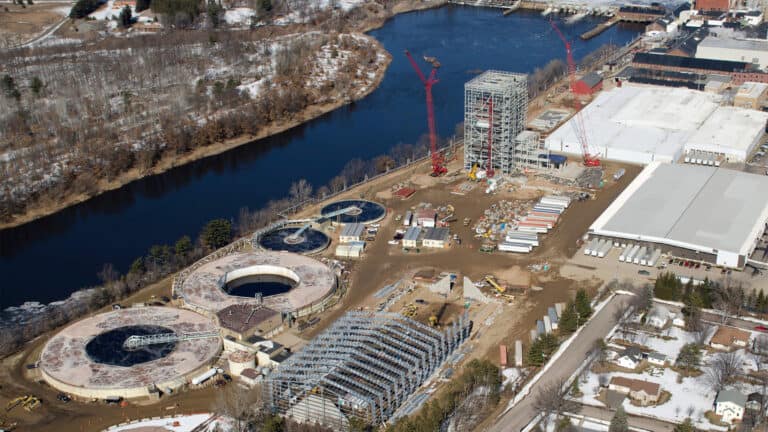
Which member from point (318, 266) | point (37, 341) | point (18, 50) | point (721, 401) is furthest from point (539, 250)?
point (18, 50)

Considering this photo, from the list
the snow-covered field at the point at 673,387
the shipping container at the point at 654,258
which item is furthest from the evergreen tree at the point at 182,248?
the shipping container at the point at 654,258

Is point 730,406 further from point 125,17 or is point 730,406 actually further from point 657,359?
point 125,17

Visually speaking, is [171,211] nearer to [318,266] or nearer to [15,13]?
[318,266]

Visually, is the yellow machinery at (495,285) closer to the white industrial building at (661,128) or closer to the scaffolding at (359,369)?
the scaffolding at (359,369)

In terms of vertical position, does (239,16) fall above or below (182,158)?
Result: above

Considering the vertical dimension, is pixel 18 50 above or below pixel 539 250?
above

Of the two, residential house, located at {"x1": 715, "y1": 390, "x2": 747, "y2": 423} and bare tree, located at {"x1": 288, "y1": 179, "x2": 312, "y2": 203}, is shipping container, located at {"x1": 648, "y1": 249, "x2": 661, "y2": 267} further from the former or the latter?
bare tree, located at {"x1": 288, "y1": 179, "x2": 312, "y2": 203}

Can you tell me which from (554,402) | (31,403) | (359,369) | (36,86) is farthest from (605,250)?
(36,86)
